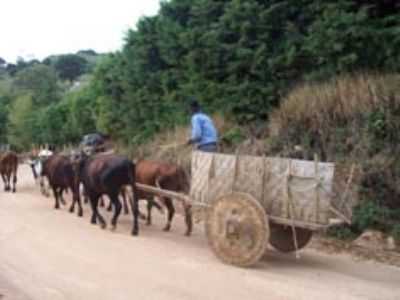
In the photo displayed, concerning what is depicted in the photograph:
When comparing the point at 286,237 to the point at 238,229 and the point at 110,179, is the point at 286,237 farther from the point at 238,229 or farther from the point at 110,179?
the point at 110,179

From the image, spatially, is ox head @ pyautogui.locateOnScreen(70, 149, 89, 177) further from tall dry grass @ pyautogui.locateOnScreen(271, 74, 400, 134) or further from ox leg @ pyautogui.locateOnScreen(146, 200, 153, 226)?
tall dry grass @ pyautogui.locateOnScreen(271, 74, 400, 134)

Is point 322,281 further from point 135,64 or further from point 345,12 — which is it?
point 135,64

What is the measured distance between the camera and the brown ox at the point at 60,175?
1625 cm

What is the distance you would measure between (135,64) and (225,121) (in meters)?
6.05

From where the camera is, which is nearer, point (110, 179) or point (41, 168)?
point (110, 179)

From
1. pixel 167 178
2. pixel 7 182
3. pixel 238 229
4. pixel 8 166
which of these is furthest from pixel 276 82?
pixel 7 182

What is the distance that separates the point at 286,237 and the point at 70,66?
3860 inches

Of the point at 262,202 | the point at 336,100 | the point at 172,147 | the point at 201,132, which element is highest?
the point at 336,100

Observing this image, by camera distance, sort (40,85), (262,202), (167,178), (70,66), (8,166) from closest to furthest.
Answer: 1. (262,202)
2. (167,178)
3. (8,166)
4. (40,85)
5. (70,66)

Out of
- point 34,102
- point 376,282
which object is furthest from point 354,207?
point 34,102

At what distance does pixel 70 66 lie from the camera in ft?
344

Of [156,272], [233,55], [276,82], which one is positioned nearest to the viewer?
[156,272]

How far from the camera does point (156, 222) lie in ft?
47.2

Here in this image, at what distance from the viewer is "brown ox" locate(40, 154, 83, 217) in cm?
1625
